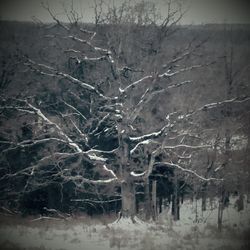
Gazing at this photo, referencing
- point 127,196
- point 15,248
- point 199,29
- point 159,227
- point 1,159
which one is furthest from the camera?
point 199,29

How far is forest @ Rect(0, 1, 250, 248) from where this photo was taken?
45.8ft

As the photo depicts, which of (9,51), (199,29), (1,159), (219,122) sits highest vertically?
(199,29)

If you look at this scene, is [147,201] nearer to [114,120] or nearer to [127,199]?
[127,199]

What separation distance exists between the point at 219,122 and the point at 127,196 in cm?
612

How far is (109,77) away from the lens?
15.5 meters

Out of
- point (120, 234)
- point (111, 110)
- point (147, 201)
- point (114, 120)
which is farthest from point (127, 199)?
point (111, 110)

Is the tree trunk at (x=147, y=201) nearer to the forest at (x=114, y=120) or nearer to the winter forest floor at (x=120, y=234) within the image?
the forest at (x=114, y=120)

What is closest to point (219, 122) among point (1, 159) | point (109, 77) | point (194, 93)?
point (194, 93)

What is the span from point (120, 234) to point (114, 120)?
509 centimetres

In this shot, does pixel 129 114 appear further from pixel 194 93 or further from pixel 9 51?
pixel 9 51

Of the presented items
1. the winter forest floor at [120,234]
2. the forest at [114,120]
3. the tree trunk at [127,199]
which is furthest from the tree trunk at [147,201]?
the tree trunk at [127,199]

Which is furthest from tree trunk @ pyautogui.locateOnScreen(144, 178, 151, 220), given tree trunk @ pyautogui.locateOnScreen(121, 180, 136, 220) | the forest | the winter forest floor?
tree trunk @ pyautogui.locateOnScreen(121, 180, 136, 220)

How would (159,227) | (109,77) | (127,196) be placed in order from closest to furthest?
(159,227)
(127,196)
(109,77)

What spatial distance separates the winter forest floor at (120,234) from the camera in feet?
37.2
